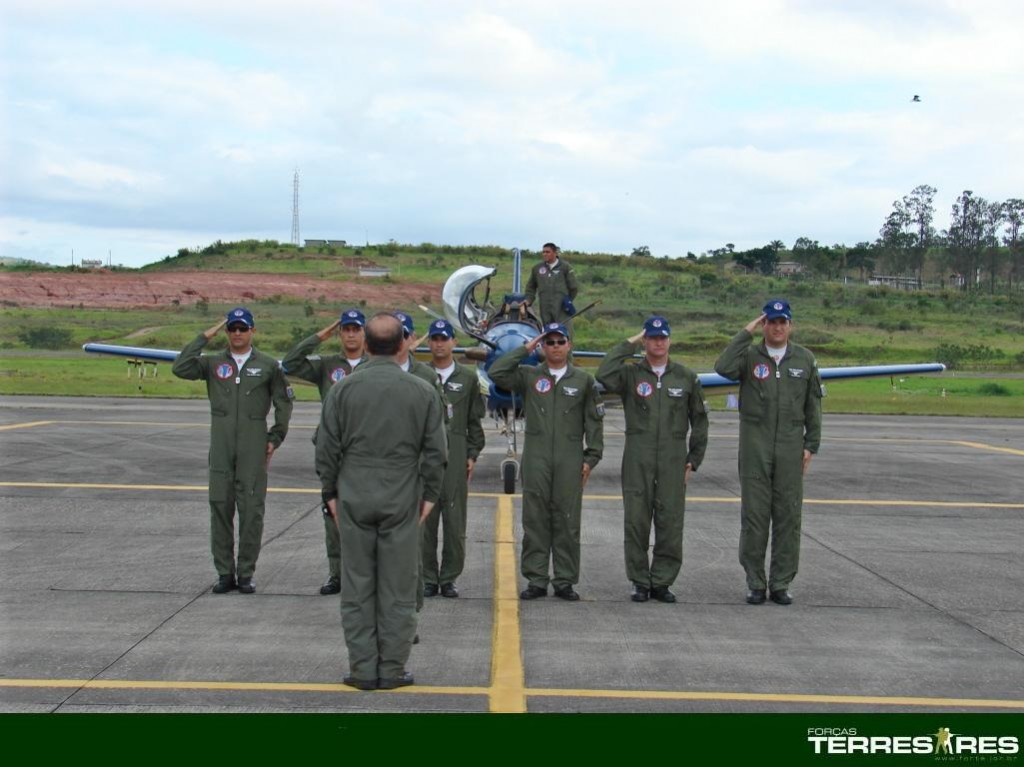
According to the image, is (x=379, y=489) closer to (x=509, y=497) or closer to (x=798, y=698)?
(x=798, y=698)

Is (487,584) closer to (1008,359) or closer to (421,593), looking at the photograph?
(421,593)

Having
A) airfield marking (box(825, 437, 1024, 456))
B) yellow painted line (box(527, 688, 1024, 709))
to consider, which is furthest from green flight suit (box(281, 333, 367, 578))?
airfield marking (box(825, 437, 1024, 456))

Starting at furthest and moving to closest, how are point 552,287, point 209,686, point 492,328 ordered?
point 492,328 < point 552,287 < point 209,686

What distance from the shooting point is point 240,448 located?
7828mm

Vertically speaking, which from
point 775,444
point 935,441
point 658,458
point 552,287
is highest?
point 552,287

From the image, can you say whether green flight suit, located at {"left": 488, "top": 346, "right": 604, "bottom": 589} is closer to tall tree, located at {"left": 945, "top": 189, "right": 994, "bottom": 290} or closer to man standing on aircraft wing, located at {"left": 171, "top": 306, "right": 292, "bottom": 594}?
man standing on aircraft wing, located at {"left": 171, "top": 306, "right": 292, "bottom": 594}

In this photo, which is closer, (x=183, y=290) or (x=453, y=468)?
(x=453, y=468)

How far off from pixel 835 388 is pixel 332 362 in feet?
108

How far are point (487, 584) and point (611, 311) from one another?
50305 millimetres

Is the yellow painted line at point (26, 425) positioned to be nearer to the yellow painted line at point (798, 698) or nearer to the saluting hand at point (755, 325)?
the saluting hand at point (755, 325)

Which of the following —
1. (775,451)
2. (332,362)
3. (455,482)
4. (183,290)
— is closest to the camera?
(455,482)

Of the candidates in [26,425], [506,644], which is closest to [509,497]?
[506,644]

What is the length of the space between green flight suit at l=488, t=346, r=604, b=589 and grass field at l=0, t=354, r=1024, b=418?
23.1 metres
